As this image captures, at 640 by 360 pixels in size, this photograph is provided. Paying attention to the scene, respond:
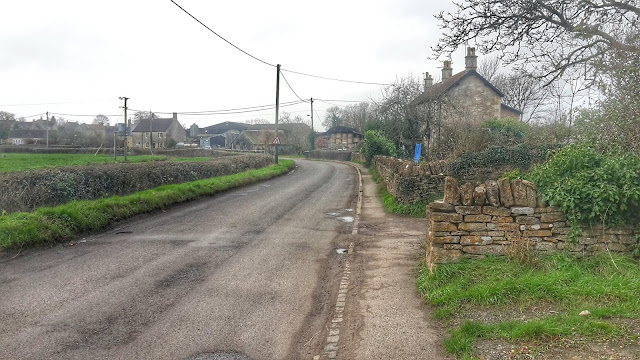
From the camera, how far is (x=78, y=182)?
12445 millimetres

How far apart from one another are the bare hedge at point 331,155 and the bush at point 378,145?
21541mm

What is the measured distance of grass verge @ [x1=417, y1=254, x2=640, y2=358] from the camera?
442 centimetres

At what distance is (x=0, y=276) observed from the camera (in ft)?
22.8

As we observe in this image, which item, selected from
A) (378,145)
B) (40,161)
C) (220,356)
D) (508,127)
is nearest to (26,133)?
(40,161)

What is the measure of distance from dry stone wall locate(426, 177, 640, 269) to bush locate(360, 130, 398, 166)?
23033mm

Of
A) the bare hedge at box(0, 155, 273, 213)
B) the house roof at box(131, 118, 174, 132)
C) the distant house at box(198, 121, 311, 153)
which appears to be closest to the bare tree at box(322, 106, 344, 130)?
the distant house at box(198, 121, 311, 153)

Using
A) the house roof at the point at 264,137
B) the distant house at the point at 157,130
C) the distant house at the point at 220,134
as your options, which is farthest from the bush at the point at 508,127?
the distant house at the point at 157,130

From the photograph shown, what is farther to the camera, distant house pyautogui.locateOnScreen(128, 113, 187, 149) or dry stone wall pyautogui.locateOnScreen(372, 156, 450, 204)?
distant house pyautogui.locateOnScreen(128, 113, 187, 149)

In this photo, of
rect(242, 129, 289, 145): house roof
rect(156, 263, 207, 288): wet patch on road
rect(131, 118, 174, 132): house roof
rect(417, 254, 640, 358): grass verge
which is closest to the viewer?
rect(417, 254, 640, 358): grass verge

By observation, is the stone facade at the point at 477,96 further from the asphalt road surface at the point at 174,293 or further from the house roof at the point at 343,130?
the house roof at the point at 343,130

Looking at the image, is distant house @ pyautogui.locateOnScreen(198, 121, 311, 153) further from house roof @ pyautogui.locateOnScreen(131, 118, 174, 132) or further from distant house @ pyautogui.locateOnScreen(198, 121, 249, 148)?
house roof @ pyautogui.locateOnScreen(131, 118, 174, 132)

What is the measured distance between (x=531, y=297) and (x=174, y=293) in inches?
177

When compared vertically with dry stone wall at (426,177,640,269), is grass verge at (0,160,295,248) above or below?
below

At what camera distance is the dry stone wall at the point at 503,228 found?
6148 mm
